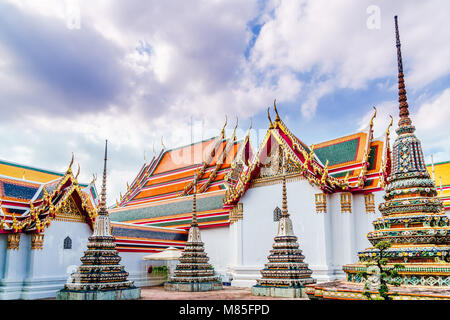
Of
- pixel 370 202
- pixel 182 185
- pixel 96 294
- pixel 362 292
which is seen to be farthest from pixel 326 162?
pixel 362 292

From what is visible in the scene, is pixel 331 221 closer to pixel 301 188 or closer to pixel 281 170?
pixel 301 188

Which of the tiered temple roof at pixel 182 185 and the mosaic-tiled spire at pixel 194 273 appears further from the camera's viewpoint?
the tiered temple roof at pixel 182 185

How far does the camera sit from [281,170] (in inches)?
583

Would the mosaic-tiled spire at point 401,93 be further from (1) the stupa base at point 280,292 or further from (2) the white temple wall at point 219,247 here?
(2) the white temple wall at point 219,247

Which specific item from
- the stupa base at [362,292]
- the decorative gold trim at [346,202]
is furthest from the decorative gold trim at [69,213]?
the stupa base at [362,292]

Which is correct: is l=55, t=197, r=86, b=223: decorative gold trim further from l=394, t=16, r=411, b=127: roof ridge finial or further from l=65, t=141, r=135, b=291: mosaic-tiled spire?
l=394, t=16, r=411, b=127: roof ridge finial

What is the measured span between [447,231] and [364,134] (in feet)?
33.7

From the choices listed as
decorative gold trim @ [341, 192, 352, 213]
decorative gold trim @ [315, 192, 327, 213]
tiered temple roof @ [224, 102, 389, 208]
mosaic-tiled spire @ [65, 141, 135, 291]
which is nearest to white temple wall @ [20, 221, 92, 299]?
mosaic-tiled spire @ [65, 141, 135, 291]

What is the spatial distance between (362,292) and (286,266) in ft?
22.7

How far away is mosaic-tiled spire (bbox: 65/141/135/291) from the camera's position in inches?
406

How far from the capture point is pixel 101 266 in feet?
34.4

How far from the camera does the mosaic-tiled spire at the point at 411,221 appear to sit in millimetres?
4824

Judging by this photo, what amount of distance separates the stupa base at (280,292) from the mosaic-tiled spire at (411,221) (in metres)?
5.62
